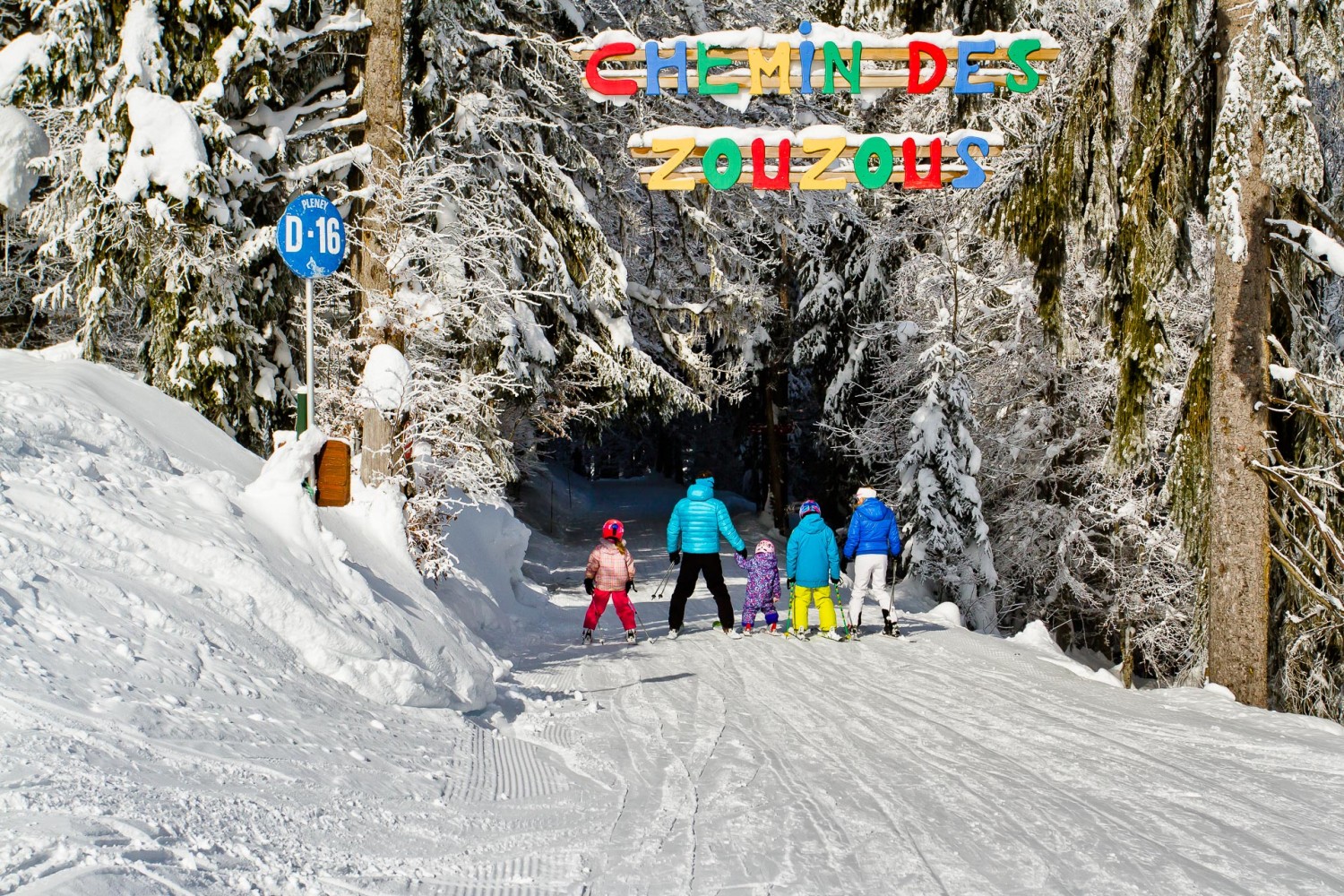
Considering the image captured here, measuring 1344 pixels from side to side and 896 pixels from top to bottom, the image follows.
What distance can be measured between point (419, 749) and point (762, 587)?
777 cm

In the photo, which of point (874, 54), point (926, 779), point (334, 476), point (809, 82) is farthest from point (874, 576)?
point (334, 476)

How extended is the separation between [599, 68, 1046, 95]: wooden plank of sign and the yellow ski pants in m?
5.52

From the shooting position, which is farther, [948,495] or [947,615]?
[948,495]

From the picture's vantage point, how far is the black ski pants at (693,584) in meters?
12.5

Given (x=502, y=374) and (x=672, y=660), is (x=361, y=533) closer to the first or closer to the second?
(x=672, y=660)

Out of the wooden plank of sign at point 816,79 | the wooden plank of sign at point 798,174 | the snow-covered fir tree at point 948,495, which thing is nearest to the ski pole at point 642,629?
the wooden plank of sign at point 798,174

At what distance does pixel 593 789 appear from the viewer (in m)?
5.60

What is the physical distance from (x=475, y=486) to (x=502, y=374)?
15.1 ft

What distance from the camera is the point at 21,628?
4.24 m

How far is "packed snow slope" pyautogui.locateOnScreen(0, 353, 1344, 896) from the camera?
3.81 metres

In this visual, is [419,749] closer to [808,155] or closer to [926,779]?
[926,779]

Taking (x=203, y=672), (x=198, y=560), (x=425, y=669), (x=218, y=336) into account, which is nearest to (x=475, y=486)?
(x=218, y=336)

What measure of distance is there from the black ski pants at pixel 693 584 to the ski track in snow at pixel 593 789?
13.8 ft

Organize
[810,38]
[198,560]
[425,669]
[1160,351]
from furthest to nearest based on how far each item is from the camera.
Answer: [810,38] → [1160,351] → [425,669] → [198,560]
